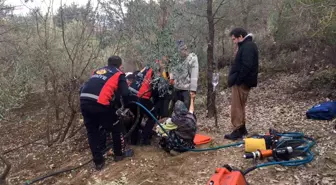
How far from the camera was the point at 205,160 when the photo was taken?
4.44 metres

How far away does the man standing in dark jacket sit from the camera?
15.2ft

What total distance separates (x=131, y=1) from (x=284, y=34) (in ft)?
30.6

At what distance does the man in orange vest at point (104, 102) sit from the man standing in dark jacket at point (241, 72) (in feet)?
5.63

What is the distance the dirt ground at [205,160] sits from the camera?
12.5 feet

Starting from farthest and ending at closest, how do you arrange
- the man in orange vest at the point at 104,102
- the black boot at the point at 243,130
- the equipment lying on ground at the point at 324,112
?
the equipment lying on ground at the point at 324,112, the black boot at the point at 243,130, the man in orange vest at the point at 104,102

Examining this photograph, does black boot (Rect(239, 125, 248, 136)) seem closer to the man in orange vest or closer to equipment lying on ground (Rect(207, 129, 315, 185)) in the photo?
equipment lying on ground (Rect(207, 129, 315, 185))

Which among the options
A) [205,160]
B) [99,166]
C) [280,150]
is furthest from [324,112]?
[99,166]

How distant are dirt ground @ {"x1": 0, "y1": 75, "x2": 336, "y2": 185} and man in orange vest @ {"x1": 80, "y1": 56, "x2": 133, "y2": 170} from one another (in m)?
0.34

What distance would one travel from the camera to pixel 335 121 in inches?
198

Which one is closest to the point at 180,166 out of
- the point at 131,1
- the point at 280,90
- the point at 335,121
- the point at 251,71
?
the point at 251,71

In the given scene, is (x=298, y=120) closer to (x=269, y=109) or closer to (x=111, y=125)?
(x=269, y=109)

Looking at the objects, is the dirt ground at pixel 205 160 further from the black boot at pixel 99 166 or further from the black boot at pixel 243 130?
the black boot at pixel 243 130

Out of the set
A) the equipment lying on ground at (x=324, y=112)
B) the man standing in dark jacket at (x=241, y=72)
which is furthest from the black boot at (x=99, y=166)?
the equipment lying on ground at (x=324, y=112)

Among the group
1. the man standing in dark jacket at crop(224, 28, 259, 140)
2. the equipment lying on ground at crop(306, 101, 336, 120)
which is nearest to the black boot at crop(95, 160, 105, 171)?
the man standing in dark jacket at crop(224, 28, 259, 140)
